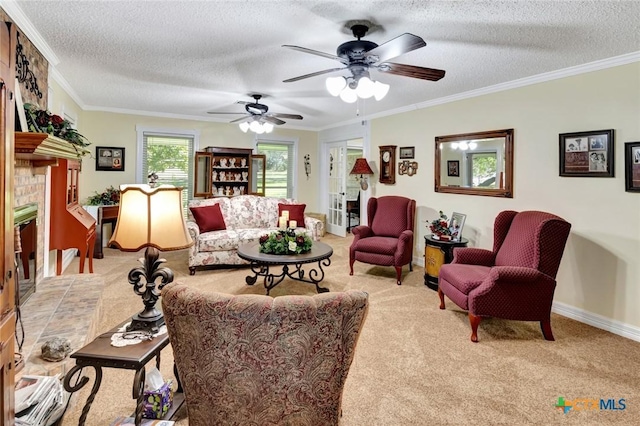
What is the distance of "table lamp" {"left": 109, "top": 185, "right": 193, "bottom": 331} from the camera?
5.06ft

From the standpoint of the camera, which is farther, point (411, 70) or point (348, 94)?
point (348, 94)

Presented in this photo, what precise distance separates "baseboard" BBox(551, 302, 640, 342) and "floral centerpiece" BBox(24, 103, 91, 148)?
190 inches

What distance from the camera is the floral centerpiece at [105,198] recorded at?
5.45 m

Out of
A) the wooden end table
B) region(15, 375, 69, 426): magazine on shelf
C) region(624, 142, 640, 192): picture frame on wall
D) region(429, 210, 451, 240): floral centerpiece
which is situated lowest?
region(15, 375, 69, 426): magazine on shelf

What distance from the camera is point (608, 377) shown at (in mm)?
2320

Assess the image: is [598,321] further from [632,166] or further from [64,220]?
[64,220]

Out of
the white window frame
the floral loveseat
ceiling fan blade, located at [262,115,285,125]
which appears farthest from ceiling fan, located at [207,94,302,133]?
the white window frame

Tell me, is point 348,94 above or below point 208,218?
above

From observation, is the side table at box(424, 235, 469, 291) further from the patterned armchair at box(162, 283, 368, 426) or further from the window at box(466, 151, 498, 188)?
the patterned armchair at box(162, 283, 368, 426)

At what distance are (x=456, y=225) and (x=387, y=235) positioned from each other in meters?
0.95

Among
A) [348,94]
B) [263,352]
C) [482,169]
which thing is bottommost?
[263,352]

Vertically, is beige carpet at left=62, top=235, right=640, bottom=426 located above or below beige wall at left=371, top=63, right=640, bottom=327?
below

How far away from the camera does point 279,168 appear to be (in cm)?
765

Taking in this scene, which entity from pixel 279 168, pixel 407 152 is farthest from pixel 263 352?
pixel 279 168
